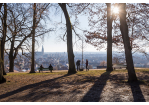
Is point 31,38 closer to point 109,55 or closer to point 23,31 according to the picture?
point 23,31

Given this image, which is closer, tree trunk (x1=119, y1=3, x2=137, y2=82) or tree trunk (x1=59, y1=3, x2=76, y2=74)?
tree trunk (x1=119, y1=3, x2=137, y2=82)

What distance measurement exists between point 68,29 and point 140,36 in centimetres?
1039

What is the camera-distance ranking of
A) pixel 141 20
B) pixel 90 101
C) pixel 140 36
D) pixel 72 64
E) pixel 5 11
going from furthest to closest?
pixel 140 36
pixel 141 20
pixel 5 11
pixel 72 64
pixel 90 101

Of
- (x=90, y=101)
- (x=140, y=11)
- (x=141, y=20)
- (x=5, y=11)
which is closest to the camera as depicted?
(x=90, y=101)

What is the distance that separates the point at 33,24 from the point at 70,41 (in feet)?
21.0

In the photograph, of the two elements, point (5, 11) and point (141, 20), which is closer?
point (5, 11)

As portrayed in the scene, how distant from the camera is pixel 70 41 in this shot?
13.6m

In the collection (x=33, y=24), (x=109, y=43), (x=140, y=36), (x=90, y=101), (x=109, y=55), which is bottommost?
(x=90, y=101)

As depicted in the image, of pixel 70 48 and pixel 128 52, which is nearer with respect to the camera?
pixel 128 52

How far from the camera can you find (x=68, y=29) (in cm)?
1369

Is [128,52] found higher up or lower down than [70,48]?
lower down

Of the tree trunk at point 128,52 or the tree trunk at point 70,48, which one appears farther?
the tree trunk at point 70,48

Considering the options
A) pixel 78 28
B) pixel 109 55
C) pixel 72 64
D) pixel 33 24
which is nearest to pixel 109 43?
pixel 109 55

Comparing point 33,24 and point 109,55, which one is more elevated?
point 33,24
